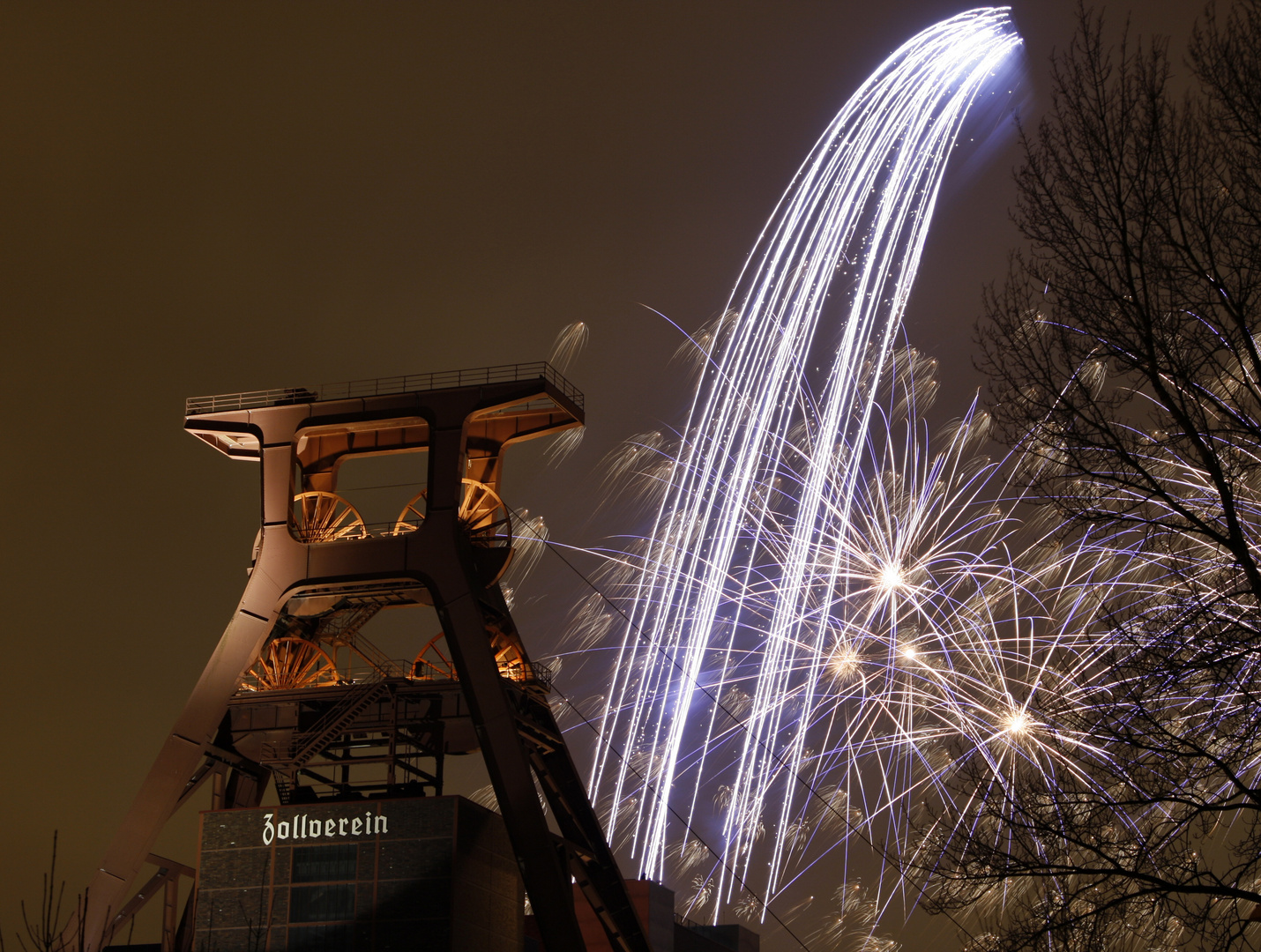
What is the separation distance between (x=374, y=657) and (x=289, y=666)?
138 inches

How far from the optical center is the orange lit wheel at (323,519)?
158ft

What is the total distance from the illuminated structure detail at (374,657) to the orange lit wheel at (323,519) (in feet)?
0.19

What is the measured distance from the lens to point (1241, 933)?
634 inches

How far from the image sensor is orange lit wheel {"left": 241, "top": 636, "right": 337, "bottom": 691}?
47438mm

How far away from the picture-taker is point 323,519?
159ft

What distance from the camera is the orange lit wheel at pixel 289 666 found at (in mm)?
47438

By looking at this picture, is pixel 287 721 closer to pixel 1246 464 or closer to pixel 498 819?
pixel 498 819

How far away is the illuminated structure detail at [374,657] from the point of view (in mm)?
44156

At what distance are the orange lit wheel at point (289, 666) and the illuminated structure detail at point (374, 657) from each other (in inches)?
2.4

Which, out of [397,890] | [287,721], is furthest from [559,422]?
[397,890]

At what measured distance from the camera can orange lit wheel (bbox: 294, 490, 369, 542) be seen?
48031 millimetres

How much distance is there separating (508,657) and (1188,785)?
3215 cm

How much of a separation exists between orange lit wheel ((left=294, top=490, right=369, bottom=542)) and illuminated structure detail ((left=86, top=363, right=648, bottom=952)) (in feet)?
0.19

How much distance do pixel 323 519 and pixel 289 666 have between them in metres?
5.28
